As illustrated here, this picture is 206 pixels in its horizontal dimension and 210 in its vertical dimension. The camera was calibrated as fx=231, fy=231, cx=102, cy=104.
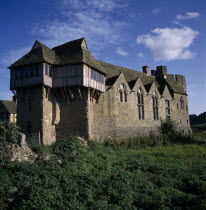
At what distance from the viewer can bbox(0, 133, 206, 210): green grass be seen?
9.30 meters

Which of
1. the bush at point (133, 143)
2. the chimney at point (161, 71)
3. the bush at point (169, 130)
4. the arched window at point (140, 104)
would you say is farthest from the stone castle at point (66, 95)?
the chimney at point (161, 71)

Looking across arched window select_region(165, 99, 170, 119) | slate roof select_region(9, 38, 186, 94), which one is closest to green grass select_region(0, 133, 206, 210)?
slate roof select_region(9, 38, 186, 94)

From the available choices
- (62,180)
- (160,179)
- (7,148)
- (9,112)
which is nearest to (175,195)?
(160,179)

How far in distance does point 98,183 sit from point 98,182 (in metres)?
0.10

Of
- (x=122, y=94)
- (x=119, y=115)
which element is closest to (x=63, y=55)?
(x=122, y=94)

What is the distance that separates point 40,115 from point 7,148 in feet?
26.5

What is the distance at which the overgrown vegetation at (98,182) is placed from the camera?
931 cm

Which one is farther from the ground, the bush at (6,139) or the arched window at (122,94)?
the arched window at (122,94)

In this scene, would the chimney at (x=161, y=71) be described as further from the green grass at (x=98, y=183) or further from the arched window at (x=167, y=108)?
the green grass at (x=98, y=183)

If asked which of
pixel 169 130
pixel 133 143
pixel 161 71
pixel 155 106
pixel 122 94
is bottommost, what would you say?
pixel 133 143

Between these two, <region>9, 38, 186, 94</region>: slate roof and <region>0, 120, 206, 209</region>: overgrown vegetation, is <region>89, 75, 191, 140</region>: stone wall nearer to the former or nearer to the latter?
<region>9, 38, 186, 94</region>: slate roof

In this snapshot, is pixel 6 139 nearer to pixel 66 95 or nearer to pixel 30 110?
pixel 30 110

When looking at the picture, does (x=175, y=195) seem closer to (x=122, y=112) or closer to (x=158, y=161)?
(x=158, y=161)

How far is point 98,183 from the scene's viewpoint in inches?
453
